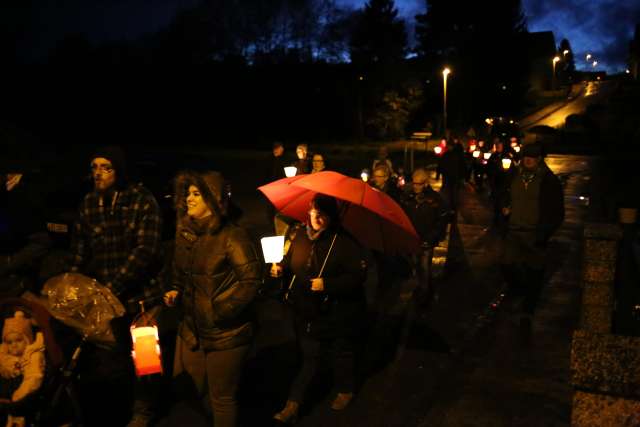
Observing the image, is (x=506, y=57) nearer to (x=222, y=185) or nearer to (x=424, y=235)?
(x=424, y=235)

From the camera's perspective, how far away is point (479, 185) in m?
19.8

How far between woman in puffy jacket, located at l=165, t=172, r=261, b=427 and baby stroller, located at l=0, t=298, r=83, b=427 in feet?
2.89

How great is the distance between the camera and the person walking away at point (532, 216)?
6.69 m

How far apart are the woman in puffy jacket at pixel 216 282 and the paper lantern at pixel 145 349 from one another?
24cm

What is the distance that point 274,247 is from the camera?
203 inches

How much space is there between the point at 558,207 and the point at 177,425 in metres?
4.46

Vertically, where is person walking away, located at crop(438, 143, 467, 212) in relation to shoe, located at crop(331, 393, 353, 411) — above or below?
above

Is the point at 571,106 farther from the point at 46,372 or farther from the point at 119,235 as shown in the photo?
the point at 46,372

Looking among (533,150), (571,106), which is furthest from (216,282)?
(571,106)

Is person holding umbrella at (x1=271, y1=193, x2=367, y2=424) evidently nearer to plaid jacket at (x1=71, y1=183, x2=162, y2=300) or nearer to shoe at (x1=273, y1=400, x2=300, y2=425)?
shoe at (x1=273, y1=400, x2=300, y2=425)

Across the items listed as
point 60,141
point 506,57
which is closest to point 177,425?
point 60,141

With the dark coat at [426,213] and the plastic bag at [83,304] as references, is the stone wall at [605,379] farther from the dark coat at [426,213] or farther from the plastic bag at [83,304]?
the dark coat at [426,213]

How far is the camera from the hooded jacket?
3742mm

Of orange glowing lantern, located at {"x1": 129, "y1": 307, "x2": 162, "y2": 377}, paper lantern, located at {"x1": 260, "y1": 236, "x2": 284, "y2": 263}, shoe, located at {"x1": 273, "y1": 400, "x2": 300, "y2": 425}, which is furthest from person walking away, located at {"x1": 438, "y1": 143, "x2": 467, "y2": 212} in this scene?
orange glowing lantern, located at {"x1": 129, "y1": 307, "x2": 162, "y2": 377}
